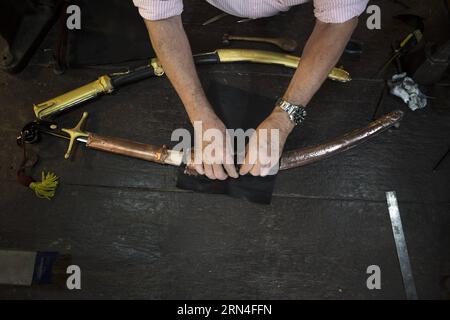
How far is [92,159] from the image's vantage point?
1305mm

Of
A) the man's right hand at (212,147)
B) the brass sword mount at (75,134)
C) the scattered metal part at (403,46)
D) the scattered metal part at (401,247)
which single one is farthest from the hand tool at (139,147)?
the scattered metal part at (403,46)

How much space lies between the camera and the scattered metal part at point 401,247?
1.17m

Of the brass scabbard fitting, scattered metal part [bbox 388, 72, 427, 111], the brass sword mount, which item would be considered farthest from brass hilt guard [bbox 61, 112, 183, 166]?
scattered metal part [bbox 388, 72, 427, 111]

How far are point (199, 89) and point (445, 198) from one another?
0.99 m

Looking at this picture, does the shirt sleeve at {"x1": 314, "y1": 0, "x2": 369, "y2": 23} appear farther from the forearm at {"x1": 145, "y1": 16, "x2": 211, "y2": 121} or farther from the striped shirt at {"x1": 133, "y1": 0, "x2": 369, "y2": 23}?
the forearm at {"x1": 145, "y1": 16, "x2": 211, "y2": 121}

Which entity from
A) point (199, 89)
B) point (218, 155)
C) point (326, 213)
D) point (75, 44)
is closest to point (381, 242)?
point (326, 213)

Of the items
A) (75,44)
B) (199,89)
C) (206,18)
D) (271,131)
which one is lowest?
(271,131)

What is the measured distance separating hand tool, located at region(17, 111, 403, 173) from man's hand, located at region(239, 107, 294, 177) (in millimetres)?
147

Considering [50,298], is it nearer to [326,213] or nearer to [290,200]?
[290,200]

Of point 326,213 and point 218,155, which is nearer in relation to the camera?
point 218,155

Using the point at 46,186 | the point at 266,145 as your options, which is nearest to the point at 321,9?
the point at 266,145

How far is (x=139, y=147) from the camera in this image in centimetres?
125

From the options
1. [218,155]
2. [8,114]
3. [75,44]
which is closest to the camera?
[218,155]
